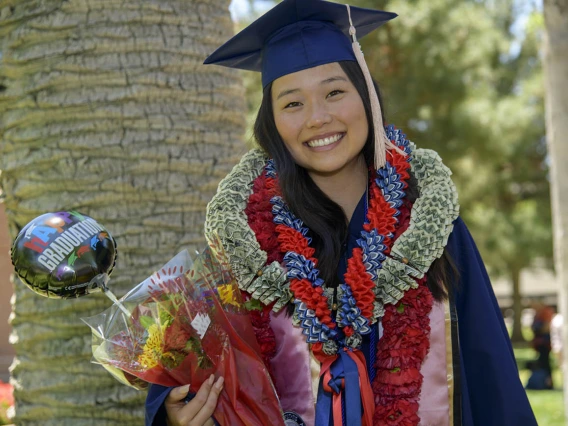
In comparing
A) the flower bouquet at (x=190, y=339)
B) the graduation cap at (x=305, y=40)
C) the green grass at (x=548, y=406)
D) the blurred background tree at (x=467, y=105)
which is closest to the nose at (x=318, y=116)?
the graduation cap at (x=305, y=40)

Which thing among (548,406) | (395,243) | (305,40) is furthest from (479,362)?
(548,406)

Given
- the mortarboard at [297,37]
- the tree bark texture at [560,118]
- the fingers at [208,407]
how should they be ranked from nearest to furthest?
the fingers at [208,407] → the mortarboard at [297,37] → the tree bark texture at [560,118]

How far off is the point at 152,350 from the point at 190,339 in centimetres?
11

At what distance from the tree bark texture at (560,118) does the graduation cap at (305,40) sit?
2.36m

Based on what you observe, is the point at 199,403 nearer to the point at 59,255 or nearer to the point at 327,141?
the point at 59,255

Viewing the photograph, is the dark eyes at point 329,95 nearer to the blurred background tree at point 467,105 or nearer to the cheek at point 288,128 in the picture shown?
the cheek at point 288,128

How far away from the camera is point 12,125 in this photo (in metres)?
3.23

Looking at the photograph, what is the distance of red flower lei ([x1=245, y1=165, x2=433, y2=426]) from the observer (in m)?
2.25

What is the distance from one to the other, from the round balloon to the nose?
75 centimetres

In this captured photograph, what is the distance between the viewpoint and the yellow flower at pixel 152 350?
208 cm

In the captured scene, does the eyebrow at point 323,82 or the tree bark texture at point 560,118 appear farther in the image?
the tree bark texture at point 560,118

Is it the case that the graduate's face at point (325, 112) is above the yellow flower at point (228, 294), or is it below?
above

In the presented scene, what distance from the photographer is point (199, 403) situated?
84.0 inches

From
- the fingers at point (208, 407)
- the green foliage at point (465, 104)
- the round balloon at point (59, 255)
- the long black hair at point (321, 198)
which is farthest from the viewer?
the green foliage at point (465, 104)
